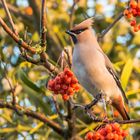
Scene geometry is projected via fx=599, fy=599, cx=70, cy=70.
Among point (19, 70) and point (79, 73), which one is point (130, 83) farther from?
point (79, 73)

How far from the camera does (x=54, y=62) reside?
3.20 m

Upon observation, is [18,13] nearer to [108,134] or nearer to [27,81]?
[27,81]

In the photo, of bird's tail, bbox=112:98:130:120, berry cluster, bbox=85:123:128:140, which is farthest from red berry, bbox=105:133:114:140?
bird's tail, bbox=112:98:130:120

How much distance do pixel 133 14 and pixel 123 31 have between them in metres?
1.87

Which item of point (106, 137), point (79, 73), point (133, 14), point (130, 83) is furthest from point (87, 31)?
point (130, 83)

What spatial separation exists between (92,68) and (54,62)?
449 mm

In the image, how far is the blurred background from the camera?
11.0 ft

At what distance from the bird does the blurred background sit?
305 millimetres

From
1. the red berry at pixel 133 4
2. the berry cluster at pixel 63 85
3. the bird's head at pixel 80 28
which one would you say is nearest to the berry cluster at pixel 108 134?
the berry cluster at pixel 63 85

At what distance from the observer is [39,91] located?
331 cm

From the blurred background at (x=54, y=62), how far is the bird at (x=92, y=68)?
12.0 inches

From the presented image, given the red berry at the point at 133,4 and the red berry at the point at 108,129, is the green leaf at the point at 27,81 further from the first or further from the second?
the red berry at the point at 108,129

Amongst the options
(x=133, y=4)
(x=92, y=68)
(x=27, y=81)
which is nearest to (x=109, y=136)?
(x=133, y=4)

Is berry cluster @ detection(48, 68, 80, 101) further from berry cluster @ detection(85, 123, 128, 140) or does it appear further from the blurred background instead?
A: the blurred background
